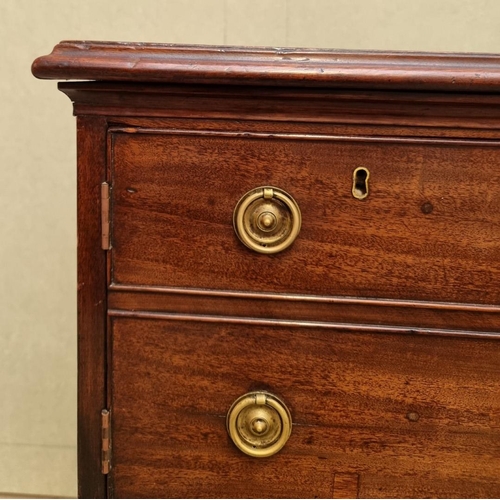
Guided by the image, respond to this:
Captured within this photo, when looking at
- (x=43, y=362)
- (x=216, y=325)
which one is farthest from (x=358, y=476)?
(x=43, y=362)

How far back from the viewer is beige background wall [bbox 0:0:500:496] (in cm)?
119

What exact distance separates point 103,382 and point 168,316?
0.11 m

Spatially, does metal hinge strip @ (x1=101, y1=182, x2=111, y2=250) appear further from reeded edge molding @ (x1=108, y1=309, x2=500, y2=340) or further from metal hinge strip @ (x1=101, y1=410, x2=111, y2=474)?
metal hinge strip @ (x1=101, y1=410, x2=111, y2=474)

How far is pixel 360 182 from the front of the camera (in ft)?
2.11

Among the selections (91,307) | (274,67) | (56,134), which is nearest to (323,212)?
(274,67)

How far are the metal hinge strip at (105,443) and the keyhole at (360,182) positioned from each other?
37cm

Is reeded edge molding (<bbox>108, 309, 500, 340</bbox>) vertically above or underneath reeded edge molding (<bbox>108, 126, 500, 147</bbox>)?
underneath

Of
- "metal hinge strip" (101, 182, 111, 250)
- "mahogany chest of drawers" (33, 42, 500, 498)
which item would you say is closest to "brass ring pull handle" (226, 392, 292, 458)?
"mahogany chest of drawers" (33, 42, 500, 498)

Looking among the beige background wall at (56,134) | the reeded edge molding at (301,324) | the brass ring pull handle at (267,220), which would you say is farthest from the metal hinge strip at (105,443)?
the beige background wall at (56,134)

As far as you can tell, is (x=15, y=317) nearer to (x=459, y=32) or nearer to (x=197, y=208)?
(x=197, y=208)

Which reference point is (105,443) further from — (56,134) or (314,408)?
(56,134)

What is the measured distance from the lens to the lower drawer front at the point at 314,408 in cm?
66

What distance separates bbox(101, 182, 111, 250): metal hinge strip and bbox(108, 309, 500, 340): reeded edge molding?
77mm

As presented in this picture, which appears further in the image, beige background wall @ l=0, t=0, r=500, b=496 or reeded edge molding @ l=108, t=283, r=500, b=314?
beige background wall @ l=0, t=0, r=500, b=496
